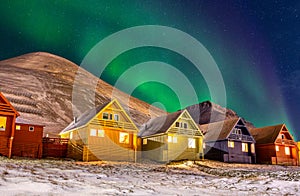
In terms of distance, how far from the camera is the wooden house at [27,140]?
32.7 meters

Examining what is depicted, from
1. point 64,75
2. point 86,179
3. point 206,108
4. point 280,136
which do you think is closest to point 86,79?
point 64,75

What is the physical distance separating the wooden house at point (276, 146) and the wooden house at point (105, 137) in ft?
78.7

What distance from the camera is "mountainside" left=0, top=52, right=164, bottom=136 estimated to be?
290 feet

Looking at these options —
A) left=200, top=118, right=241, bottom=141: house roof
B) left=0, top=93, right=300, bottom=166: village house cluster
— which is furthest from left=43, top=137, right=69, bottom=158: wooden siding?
left=200, top=118, right=241, bottom=141: house roof

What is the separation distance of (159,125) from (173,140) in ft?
12.0

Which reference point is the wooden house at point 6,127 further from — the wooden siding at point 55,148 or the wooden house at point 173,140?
the wooden house at point 173,140

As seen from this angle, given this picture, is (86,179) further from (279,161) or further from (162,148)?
(279,161)

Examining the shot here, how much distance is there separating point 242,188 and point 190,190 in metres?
3.25

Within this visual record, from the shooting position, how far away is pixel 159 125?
42.4m

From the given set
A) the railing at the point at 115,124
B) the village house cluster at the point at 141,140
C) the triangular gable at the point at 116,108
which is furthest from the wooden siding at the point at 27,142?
the triangular gable at the point at 116,108

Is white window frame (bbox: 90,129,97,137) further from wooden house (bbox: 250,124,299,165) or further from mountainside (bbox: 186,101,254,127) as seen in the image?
mountainside (bbox: 186,101,254,127)

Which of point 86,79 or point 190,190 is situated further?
point 86,79

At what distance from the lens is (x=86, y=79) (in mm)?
159750

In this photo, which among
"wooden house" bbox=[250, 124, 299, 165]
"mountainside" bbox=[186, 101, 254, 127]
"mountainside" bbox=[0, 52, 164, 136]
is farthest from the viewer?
"mountainside" bbox=[186, 101, 254, 127]
